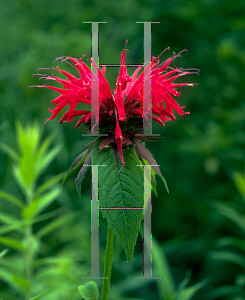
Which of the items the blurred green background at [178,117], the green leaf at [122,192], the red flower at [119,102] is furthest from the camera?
the blurred green background at [178,117]

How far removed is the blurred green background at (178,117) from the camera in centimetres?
145

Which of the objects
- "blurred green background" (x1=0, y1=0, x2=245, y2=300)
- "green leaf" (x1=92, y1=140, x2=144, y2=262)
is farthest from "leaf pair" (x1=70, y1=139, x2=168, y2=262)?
"blurred green background" (x1=0, y1=0, x2=245, y2=300)

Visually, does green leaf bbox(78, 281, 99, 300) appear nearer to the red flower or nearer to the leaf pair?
the leaf pair

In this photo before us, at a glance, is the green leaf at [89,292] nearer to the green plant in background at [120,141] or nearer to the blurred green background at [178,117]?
the green plant in background at [120,141]

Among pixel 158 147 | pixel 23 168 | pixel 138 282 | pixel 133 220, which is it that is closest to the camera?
pixel 133 220

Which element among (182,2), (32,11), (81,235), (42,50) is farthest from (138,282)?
(32,11)

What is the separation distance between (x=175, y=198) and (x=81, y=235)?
551 mm

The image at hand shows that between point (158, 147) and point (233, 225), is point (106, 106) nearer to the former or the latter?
point (158, 147)

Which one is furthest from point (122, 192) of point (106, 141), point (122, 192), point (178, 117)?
point (178, 117)

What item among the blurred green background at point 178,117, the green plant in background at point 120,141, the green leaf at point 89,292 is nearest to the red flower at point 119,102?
the green plant in background at point 120,141

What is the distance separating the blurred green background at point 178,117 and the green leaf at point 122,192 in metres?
0.89

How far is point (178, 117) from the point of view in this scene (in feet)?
5.41

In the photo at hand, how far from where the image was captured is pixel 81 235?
130 centimetres

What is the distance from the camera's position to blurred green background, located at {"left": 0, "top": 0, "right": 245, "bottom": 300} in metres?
1.45
